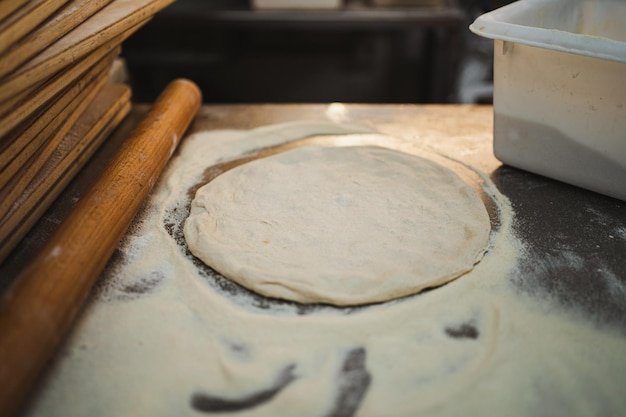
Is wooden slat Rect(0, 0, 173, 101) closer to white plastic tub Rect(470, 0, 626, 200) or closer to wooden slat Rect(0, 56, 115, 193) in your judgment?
wooden slat Rect(0, 56, 115, 193)

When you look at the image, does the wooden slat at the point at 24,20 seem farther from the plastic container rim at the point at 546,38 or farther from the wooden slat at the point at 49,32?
the plastic container rim at the point at 546,38

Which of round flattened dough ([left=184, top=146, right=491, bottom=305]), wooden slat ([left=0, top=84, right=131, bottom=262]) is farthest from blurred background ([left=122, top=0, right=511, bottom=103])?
round flattened dough ([left=184, top=146, right=491, bottom=305])

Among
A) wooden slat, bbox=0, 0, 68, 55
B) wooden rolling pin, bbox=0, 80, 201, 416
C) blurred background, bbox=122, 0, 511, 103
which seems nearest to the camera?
wooden rolling pin, bbox=0, 80, 201, 416

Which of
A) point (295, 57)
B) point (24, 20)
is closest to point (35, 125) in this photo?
point (24, 20)

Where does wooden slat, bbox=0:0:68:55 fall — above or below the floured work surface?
above

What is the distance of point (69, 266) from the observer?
1240 mm

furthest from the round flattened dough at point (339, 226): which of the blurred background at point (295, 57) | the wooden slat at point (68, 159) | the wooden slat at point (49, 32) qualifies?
the blurred background at point (295, 57)

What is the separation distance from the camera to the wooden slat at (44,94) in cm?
133

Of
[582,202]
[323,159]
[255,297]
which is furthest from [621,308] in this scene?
[323,159]

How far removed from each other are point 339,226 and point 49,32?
1.02 metres

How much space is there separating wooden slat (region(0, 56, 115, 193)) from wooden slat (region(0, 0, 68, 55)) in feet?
1.20

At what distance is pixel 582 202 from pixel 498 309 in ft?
2.19

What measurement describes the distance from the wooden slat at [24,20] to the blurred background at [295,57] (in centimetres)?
222

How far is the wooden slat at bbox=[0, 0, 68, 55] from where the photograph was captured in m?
1.24
